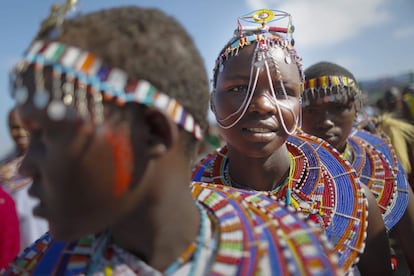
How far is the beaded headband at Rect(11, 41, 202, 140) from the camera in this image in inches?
34.7

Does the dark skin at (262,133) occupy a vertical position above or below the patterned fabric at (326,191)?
above

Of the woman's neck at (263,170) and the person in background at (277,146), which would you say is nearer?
the person in background at (277,146)

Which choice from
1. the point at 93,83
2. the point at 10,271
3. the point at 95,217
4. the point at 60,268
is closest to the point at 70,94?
the point at 93,83

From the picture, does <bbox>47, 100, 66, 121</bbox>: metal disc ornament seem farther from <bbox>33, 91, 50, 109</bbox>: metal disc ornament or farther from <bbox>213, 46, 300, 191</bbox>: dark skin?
<bbox>213, 46, 300, 191</bbox>: dark skin

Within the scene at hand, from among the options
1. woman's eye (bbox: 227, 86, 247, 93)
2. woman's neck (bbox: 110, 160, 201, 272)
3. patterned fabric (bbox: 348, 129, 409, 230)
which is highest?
woman's eye (bbox: 227, 86, 247, 93)

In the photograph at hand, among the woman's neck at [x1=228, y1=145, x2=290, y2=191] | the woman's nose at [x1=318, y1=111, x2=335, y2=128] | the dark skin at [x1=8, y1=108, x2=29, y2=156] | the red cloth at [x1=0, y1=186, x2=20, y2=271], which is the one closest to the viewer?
the woman's neck at [x1=228, y1=145, x2=290, y2=191]

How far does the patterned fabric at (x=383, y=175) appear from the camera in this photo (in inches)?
101

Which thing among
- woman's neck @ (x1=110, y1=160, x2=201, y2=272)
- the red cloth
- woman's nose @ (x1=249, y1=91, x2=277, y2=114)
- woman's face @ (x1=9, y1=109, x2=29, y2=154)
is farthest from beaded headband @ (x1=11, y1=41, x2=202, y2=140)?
woman's face @ (x1=9, y1=109, x2=29, y2=154)

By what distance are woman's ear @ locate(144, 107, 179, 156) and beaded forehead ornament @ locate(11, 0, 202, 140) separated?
0.15 ft

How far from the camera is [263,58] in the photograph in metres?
1.79

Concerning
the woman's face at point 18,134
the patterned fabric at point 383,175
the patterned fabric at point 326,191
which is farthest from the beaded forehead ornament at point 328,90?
the woman's face at point 18,134

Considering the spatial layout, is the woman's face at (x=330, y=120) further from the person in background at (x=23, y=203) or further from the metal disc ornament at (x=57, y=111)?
the metal disc ornament at (x=57, y=111)

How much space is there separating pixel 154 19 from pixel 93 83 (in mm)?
271

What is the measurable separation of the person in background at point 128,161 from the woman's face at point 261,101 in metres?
0.66
